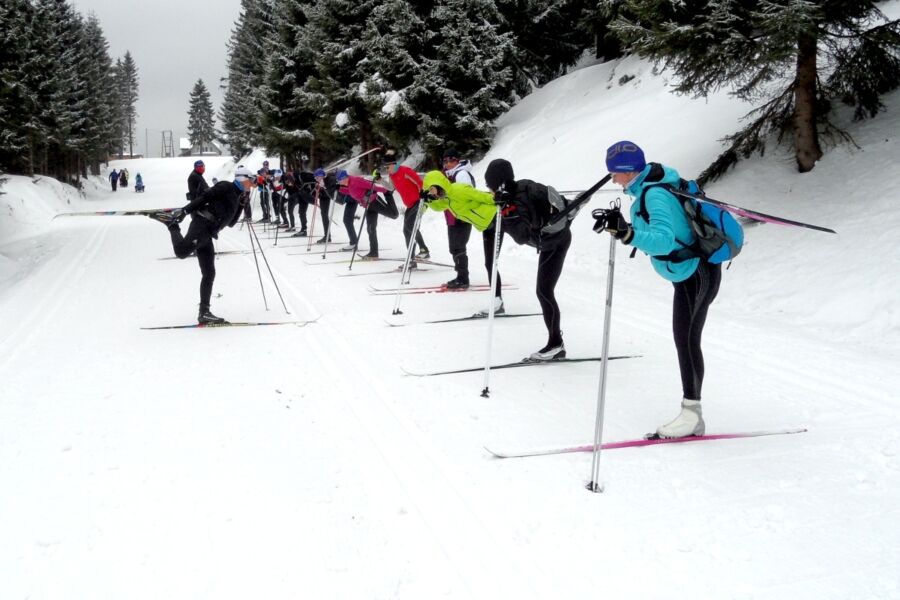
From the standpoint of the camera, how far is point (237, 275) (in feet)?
38.2

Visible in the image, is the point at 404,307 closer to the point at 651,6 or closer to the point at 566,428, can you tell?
the point at 566,428

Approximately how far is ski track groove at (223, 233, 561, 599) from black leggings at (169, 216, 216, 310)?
3.13 m

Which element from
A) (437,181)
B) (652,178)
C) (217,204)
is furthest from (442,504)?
(217,204)

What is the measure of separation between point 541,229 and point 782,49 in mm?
4750

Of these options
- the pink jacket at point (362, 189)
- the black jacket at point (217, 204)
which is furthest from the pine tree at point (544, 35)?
the black jacket at point (217, 204)

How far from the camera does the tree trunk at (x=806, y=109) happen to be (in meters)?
9.24

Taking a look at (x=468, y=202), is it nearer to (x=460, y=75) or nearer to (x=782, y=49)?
(x=782, y=49)

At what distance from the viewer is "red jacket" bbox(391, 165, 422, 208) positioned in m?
10.1

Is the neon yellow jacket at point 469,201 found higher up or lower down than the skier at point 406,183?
lower down

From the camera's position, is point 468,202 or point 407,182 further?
point 407,182

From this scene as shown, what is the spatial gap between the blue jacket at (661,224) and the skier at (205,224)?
→ 564cm

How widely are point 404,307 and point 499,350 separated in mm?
2394

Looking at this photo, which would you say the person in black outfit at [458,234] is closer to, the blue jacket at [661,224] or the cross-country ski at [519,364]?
the cross-country ski at [519,364]

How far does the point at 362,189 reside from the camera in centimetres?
1282
